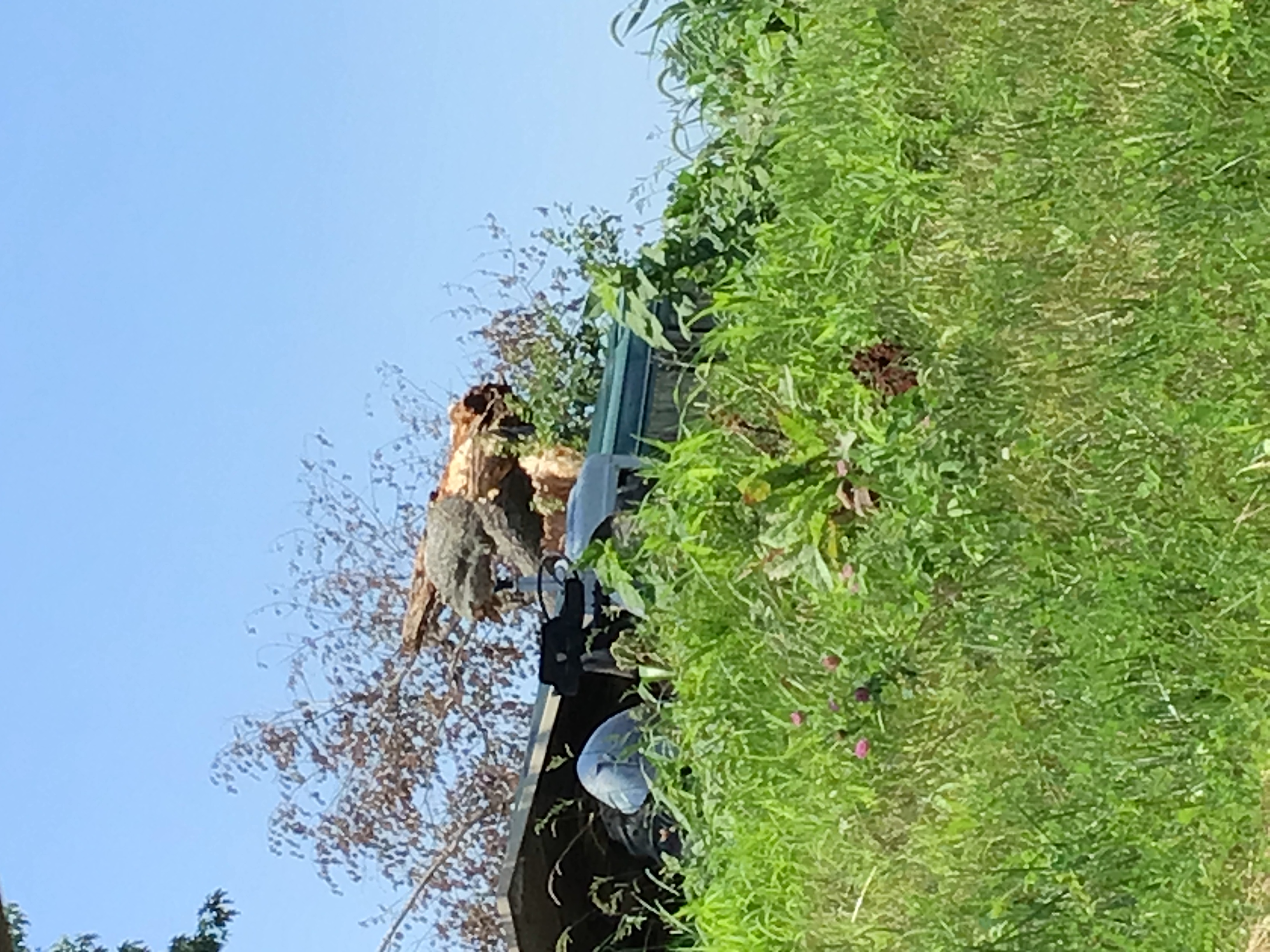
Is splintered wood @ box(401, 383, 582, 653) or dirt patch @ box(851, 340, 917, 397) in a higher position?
splintered wood @ box(401, 383, 582, 653)

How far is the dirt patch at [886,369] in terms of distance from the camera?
298cm

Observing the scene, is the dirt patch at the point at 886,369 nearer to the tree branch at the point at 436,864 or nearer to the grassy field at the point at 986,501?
the grassy field at the point at 986,501

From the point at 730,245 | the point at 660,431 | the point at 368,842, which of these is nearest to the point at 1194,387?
the point at 730,245

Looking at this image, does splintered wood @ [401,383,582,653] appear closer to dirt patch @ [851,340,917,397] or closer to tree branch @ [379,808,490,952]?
tree branch @ [379,808,490,952]

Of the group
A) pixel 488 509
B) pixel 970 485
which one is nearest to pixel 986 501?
pixel 970 485

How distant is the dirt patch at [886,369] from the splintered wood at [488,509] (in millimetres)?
3083

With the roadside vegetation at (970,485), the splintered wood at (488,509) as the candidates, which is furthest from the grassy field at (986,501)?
the splintered wood at (488,509)

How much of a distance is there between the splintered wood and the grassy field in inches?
99.9

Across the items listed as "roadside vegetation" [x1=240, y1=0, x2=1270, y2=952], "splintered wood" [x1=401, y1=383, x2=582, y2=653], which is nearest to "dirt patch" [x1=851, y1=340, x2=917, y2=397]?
"roadside vegetation" [x1=240, y1=0, x2=1270, y2=952]

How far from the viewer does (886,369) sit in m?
3.01

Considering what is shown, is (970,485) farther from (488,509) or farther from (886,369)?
(488,509)

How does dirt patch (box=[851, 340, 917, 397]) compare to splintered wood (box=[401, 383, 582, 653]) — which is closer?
dirt patch (box=[851, 340, 917, 397])

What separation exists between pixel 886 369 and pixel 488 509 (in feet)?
11.0

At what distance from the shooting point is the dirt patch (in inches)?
117
